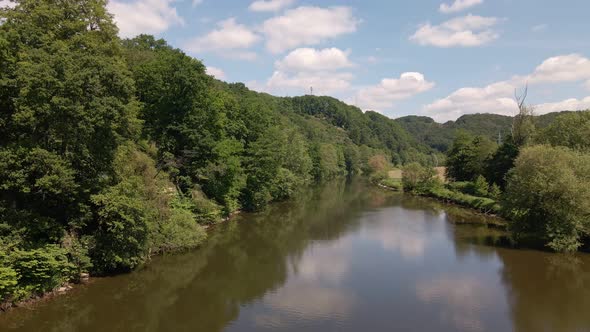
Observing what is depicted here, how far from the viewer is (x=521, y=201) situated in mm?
30625

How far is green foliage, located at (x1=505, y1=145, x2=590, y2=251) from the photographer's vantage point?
2808 centimetres

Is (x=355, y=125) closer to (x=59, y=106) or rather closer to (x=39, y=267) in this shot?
(x=59, y=106)

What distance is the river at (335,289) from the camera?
57.4 feet

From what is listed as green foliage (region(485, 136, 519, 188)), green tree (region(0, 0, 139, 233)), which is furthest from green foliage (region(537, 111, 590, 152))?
green tree (region(0, 0, 139, 233))

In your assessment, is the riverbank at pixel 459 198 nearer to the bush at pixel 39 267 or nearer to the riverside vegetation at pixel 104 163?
the riverside vegetation at pixel 104 163

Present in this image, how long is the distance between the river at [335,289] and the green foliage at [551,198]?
1779 millimetres

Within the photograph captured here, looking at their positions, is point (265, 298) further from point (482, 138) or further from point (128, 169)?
point (482, 138)

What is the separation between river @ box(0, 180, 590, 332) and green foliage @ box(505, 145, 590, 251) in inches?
70.1

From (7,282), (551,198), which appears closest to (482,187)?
(551,198)

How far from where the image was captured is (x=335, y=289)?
2166 cm

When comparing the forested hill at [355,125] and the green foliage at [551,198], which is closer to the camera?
the green foliage at [551,198]

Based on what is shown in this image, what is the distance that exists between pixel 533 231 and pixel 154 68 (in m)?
33.6

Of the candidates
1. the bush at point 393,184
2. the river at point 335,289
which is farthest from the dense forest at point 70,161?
the bush at point 393,184

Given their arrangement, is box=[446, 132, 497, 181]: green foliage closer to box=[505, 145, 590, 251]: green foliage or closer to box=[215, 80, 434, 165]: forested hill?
box=[505, 145, 590, 251]: green foliage
